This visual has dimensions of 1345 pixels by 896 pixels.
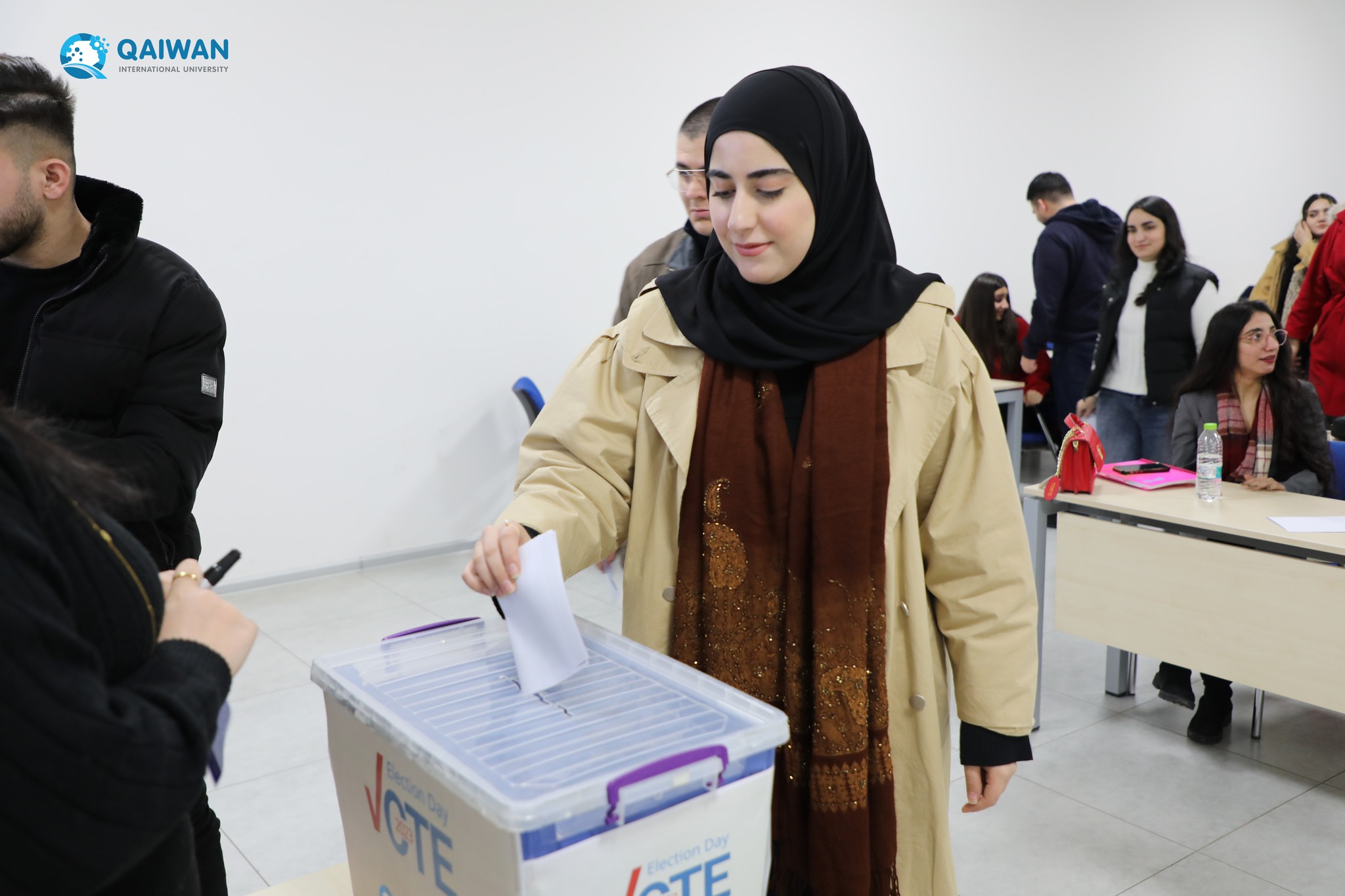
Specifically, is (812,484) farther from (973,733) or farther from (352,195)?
(352,195)

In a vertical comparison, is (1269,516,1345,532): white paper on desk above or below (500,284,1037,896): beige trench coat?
below

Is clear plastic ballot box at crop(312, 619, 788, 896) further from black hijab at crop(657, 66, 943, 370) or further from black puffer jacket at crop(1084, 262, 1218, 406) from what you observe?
black puffer jacket at crop(1084, 262, 1218, 406)

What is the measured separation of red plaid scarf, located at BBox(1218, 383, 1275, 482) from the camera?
10.5 feet

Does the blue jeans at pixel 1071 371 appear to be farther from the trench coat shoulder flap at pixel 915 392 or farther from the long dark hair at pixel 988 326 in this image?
the trench coat shoulder flap at pixel 915 392

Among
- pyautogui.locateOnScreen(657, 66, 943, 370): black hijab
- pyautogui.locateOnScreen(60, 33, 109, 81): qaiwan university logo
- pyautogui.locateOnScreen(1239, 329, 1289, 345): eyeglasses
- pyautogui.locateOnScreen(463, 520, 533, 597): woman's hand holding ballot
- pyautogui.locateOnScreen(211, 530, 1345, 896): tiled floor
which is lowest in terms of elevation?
pyautogui.locateOnScreen(211, 530, 1345, 896): tiled floor

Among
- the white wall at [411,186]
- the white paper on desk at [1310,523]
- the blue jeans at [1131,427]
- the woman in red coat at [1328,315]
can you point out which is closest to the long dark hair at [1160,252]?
the blue jeans at [1131,427]

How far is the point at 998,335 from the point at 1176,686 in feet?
9.43

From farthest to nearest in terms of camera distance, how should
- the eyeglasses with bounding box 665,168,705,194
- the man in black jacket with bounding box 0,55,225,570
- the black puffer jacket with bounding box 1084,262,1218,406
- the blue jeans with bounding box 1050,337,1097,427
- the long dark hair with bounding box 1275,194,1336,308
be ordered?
the long dark hair with bounding box 1275,194,1336,308, the blue jeans with bounding box 1050,337,1097,427, the black puffer jacket with bounding box 1084,262,1218,406, the eyeglasses with bounding box 665,168,705,194, the man in black jacket with bounding box 0,55,225,570

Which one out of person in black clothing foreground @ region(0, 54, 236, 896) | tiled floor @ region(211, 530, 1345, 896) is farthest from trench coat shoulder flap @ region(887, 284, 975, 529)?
tiled floor @ region(211, 530, 1345, 896)

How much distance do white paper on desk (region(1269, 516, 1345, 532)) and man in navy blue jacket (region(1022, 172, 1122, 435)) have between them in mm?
2616

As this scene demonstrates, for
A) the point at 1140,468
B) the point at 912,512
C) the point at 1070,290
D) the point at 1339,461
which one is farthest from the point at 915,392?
the point at 1070,290

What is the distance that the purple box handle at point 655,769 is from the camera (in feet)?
2.43

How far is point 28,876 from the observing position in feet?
2.12

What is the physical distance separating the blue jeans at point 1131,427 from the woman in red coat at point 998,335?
0.96 m
